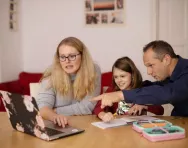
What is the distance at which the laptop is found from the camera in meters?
1.24

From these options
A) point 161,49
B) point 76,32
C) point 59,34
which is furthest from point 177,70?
point 59,34

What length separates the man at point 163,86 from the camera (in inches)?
60.2

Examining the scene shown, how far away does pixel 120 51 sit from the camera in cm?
426

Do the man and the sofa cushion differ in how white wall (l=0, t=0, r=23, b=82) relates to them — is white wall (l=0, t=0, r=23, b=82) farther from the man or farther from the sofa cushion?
the man

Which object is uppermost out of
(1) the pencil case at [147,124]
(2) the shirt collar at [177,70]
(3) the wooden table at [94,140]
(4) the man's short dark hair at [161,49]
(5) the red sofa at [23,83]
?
(4) the man's short dark hair at [161,49]

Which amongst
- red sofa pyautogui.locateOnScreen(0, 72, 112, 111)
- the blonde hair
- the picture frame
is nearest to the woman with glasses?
the blonde hair

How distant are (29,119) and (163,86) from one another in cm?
78

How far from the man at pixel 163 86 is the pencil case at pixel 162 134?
0.24m

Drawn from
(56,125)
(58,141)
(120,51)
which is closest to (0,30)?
(120,51)

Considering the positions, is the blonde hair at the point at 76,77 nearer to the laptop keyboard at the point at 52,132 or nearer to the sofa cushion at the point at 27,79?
the laptop keyboard at the point at 52,132

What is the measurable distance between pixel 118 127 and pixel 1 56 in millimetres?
2899

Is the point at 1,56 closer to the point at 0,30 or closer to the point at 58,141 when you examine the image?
the point at 0,30

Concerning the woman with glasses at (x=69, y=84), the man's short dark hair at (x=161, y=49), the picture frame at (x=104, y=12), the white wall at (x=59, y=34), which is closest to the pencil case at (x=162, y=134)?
the man's short dark hair at (x=161, y=49)

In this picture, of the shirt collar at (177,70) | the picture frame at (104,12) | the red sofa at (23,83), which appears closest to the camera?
the shirt collar at (177,70)
